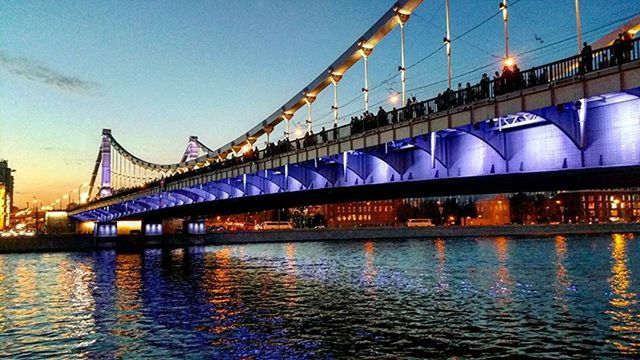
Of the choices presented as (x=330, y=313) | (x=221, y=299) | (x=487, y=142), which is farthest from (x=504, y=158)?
(x=221, y=299)

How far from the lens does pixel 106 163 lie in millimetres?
158625

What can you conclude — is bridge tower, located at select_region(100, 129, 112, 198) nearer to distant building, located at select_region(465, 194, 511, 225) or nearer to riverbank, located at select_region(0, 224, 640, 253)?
riverbank, located at select_region(0, 224, 640, 253)

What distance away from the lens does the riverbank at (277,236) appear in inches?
3339

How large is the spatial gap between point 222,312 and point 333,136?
58.6 feet

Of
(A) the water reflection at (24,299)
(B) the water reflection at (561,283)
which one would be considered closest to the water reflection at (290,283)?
(A) the water reflection at (24,299)

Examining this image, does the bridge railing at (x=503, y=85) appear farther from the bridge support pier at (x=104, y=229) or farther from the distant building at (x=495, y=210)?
the distant building at (x=495, y=210)

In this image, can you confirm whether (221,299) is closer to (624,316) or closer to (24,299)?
(24,299)

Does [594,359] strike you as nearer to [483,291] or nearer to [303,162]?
[483,291]

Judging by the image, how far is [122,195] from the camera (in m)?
99.1

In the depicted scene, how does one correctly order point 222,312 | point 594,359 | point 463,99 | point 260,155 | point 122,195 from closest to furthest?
point 594,359, point 222,312, point 463,99, point 260,155, point 122,195

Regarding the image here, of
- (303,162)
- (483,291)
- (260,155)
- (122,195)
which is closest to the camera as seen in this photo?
(483,291)

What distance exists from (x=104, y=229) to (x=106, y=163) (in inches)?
2657

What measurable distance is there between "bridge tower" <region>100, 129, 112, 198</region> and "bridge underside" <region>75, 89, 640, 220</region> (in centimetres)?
10524

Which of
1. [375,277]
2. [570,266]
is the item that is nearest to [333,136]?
[375,277]
